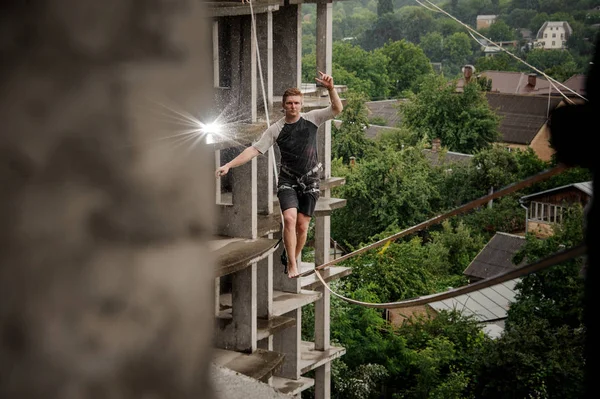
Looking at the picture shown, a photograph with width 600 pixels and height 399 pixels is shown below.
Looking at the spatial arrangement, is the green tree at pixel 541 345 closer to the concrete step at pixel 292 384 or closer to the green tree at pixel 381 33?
the concrete step at pixel 292 384

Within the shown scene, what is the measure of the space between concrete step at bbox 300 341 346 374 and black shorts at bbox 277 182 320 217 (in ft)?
51.4

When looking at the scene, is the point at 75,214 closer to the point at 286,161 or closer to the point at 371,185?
the point at 286,161

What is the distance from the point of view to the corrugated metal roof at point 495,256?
53.3m

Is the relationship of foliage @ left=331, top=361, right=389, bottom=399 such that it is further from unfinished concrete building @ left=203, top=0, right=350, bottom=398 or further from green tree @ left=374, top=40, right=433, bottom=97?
green tree @ left=374, top=40, right=433, bottom=97

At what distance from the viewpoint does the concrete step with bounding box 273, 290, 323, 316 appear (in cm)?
2723

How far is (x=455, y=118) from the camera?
78.0m

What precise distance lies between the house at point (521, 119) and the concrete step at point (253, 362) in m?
52.5

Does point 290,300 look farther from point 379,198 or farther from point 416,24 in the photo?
point 416,24

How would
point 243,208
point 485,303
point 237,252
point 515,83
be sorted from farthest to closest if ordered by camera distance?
point 515,83 < point 485,303 < point 243,208 < point 237,252

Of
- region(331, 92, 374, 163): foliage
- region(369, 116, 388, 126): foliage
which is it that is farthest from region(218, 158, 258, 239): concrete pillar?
region(369, 116, 388, 126): foliage

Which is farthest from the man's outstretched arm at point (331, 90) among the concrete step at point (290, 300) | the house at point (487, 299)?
the house at point (487, 299)

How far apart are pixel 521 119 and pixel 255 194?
5870 cm

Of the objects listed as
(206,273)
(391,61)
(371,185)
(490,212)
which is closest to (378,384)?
(371,185)

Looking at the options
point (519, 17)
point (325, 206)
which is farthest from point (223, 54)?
point (519, 17)
